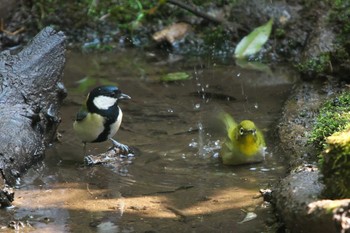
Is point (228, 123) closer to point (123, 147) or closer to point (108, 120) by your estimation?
point (123, 147)

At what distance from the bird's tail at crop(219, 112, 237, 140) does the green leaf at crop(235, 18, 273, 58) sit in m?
2.57

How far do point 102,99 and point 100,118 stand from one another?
21 cm

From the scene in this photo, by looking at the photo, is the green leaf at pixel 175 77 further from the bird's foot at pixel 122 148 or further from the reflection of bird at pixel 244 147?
the reflection of bird at pixel 244 147

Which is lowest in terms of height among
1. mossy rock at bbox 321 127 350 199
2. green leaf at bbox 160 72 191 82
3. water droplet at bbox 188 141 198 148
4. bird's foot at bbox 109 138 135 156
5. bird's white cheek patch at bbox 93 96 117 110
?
green leaf at bbox 160 72 191 82

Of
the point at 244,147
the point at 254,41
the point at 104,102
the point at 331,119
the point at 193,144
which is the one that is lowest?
the point at 254,41

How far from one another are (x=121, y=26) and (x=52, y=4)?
1204 millimetres

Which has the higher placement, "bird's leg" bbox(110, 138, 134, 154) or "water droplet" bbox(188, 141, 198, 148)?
"bird's leg" bbox(110, 138, 134, 154)

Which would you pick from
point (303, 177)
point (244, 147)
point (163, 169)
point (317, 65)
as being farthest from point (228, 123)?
point (303, 177)

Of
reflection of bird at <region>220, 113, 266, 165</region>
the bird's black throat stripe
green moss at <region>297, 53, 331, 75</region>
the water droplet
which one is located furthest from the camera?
green moss at <region>297, 53, 331, 75</region>

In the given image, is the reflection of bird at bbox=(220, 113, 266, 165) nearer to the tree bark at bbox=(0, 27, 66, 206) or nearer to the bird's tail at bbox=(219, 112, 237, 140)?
the bird's tail at bbox=(219, 112, 237, 140)

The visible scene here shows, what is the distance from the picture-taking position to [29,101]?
6555 mm

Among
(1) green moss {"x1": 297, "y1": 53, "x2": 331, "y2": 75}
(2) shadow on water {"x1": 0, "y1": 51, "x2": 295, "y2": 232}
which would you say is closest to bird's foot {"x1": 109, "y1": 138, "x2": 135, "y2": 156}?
(2) shadow on water {"x1": 0, "y1": 51, "x2": 295, "y2": 232}

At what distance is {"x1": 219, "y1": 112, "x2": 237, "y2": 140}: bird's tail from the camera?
6526 millimetres

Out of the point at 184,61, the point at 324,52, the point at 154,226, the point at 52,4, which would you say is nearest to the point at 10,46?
the point at 52,4
